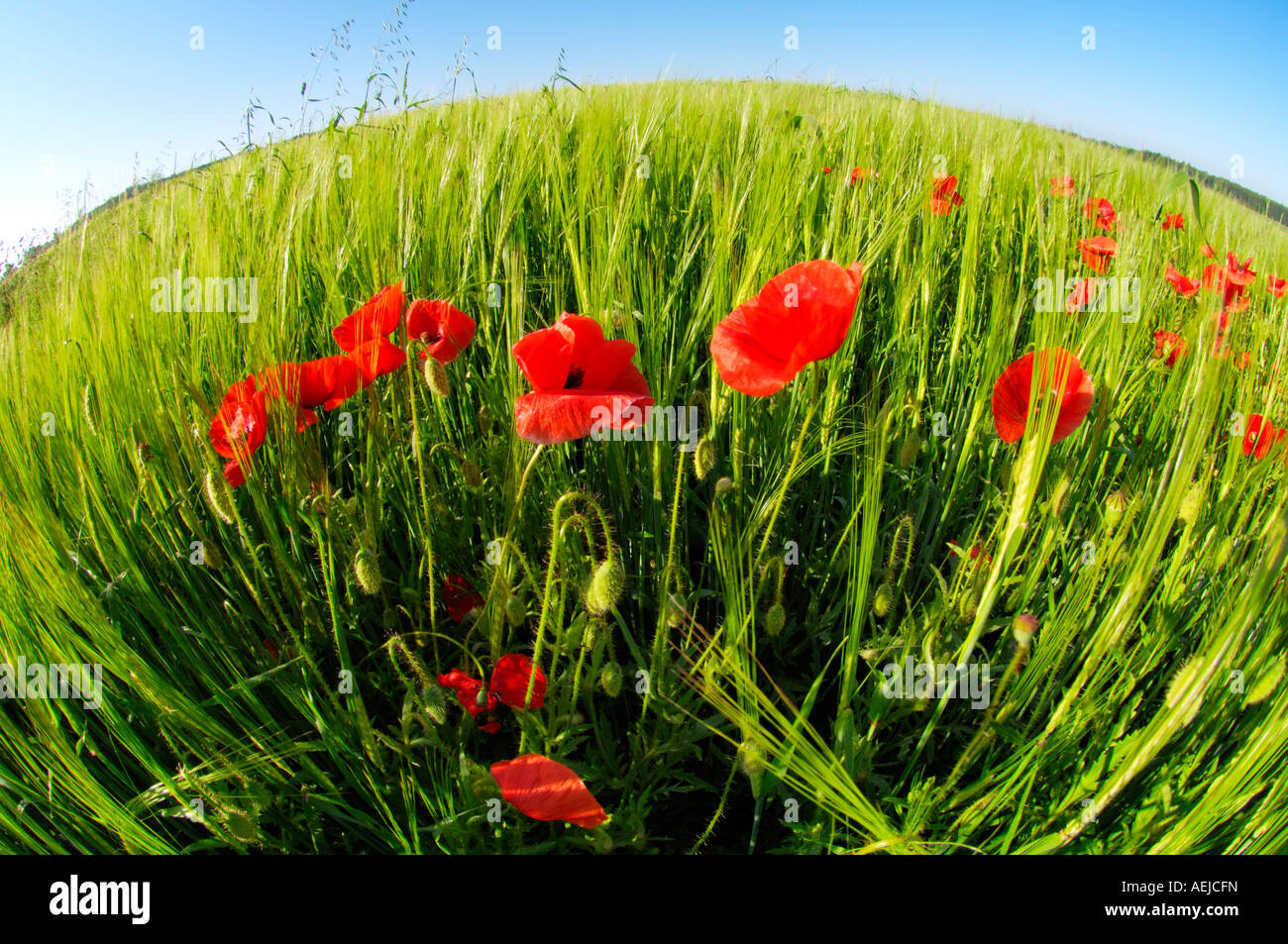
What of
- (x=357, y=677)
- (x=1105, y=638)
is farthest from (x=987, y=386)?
(x=357, y=677)

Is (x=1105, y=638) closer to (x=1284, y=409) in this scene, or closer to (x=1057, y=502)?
(x=1057, y=502)

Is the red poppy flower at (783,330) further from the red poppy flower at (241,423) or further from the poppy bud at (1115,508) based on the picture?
the red poppy flower at (241,423)

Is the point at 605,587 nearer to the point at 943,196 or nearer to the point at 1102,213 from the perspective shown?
the point at 943,196

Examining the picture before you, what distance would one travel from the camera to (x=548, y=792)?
67cm

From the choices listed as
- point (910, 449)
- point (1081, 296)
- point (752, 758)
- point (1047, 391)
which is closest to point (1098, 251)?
point (1081, 296)

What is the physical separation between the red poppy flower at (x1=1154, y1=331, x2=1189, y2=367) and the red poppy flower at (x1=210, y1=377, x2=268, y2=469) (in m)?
1.36

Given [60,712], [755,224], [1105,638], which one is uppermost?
[755,224]

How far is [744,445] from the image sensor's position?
103 centimetres

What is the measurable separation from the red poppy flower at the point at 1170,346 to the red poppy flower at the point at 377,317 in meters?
1.19

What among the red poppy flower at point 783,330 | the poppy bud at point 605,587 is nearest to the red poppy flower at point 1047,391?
the red poppy flower at point 783,330

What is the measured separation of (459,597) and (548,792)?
40cm

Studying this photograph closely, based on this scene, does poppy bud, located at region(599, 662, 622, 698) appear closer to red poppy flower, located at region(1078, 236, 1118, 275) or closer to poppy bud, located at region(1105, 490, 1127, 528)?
poppy bud, located at region(1105, 490, 1127, 528)

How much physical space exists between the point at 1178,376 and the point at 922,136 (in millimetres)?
1780

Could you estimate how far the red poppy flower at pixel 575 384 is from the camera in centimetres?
71
